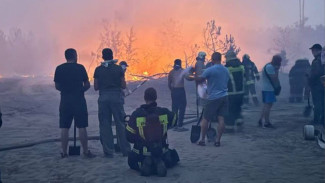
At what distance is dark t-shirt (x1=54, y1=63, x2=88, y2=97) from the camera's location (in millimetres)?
6500

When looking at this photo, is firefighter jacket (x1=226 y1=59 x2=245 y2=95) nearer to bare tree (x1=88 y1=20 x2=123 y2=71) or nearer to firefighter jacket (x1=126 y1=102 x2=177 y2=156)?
firefighter jacket (x1=126 y1=102 x2=177 y2=156)

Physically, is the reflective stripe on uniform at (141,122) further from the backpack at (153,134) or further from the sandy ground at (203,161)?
the sandy ground at (203,161)

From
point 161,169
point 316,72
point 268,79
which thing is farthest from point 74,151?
point 316,72

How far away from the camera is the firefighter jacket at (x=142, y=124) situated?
211 inches

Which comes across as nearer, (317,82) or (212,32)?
(317,82)

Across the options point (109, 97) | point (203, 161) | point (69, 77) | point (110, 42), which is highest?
point (110, 42)

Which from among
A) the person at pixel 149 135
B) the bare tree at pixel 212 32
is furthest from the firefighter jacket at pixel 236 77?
the bare tree at pixel 212 32

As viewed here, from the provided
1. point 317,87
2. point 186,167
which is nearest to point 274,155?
point 186,167

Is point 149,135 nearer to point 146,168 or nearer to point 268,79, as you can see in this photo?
point 146,168

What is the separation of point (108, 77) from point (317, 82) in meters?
5.87

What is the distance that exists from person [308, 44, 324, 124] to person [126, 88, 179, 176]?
538 centimetres

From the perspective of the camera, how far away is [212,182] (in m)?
4.98

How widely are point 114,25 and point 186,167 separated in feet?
152

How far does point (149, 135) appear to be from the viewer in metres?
5.36
